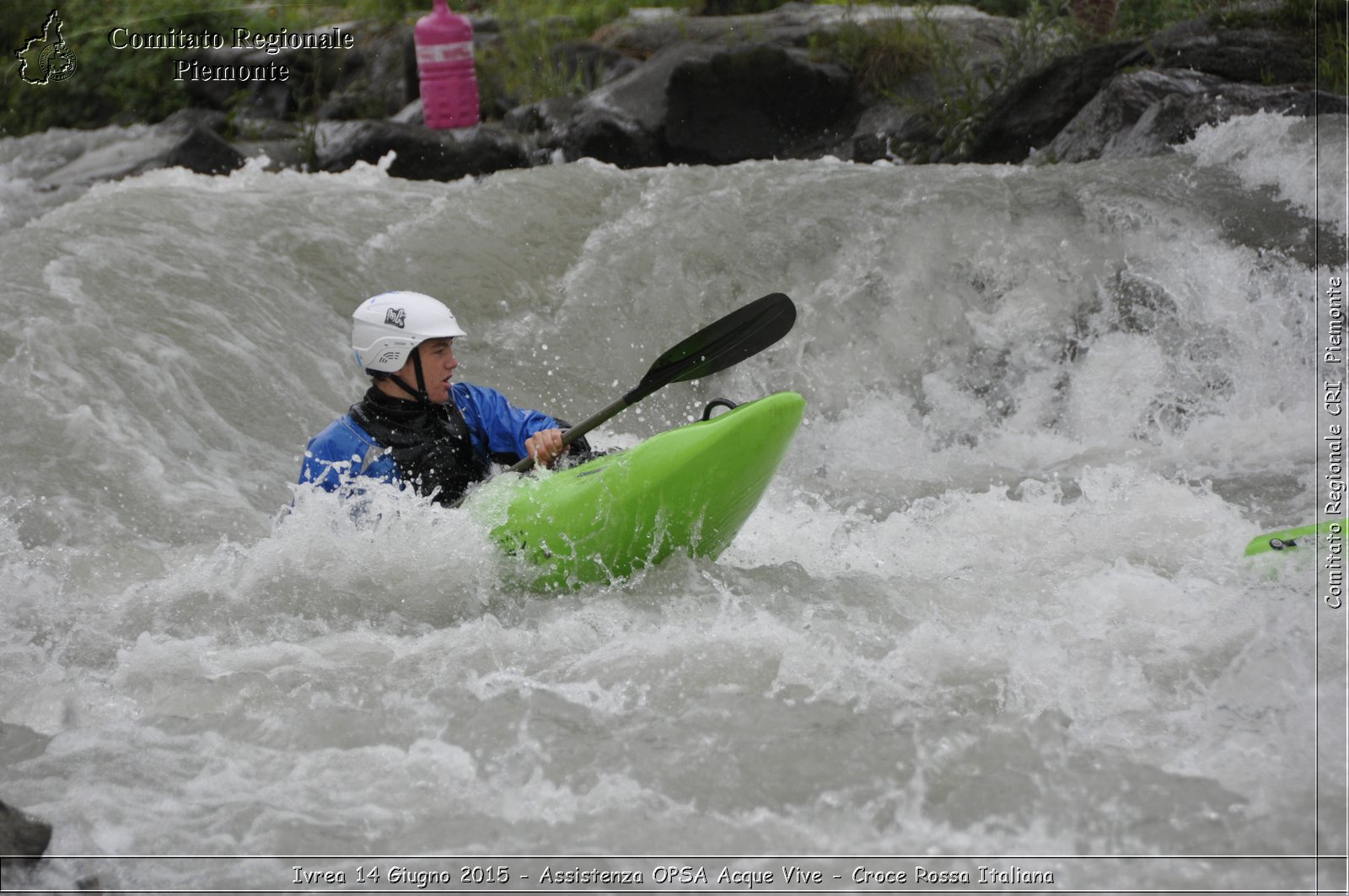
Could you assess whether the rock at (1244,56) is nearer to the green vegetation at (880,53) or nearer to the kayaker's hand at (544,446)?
the green vegetation at (880,53)

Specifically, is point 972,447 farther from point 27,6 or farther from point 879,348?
point 27,6

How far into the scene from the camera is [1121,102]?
759 cm

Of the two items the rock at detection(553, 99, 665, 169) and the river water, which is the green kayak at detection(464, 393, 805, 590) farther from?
the rock at detection(553, 99, 665, 169)

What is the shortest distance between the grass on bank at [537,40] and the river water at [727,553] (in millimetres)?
1662

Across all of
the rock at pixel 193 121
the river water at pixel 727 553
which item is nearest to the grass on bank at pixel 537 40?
the rock at pixel 193 121

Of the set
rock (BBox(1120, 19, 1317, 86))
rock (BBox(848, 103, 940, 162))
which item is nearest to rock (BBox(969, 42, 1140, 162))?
rock (BBox(1120, 19, 1317, 86))

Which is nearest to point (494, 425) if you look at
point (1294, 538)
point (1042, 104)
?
point (1294, 538)

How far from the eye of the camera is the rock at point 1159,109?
709 centimetres

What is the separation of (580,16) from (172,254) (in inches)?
247

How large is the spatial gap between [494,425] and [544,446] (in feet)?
1.04

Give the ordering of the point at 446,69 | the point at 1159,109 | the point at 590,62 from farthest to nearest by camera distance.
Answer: the point at 590,62 → the point at 446,69 → the point at 1159,109

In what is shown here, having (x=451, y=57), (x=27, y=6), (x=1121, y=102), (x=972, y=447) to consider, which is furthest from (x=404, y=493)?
(x=27, y=6)

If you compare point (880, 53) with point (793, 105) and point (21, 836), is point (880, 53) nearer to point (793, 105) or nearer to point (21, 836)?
point (793, 105)

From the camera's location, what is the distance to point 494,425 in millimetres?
4199
